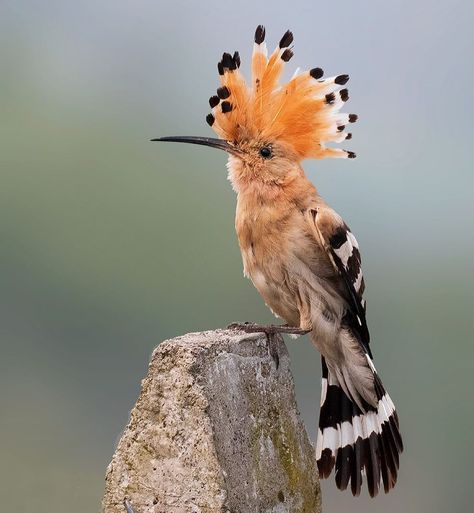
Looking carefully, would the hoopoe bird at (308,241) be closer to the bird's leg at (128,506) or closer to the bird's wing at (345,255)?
the bird's wing at (345,255)

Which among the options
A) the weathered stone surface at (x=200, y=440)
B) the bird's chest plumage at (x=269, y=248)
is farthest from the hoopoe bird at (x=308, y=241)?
the weathered stone surface at (x=200, y=440)

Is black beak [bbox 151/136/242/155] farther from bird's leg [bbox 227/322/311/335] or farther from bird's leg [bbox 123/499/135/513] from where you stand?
bird's leg [bbox 123/499/135/513]

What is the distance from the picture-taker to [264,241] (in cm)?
230

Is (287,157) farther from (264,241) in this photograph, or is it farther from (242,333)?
(242,333)

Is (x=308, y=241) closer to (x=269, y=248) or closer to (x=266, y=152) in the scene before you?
(x=269, y=248)

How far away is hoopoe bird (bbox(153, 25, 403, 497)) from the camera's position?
2.30 meters

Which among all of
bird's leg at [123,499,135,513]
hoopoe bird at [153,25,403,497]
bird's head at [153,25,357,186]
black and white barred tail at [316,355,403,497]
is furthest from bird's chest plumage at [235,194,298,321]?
bird's leg at [123,499,135,513]

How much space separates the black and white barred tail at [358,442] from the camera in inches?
91.0

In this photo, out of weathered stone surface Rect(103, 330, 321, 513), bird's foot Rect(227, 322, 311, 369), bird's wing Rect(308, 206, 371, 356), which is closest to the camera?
weathered stone surface Rect(103, 330, 321, 513)

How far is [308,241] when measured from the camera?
2307 mm

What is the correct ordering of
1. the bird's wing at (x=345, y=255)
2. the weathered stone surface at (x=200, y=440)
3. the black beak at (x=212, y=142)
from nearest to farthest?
the weathered stone surface at (x=200, y=440) → the bird's wing at (x=345, y=255) → the black beak at (x=212, y=142)

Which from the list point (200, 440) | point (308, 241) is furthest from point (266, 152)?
point (200, 440)

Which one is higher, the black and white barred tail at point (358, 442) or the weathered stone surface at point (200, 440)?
the weathered stone surface at point (200, 440)

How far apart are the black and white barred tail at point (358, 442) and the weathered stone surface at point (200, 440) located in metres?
0.62
